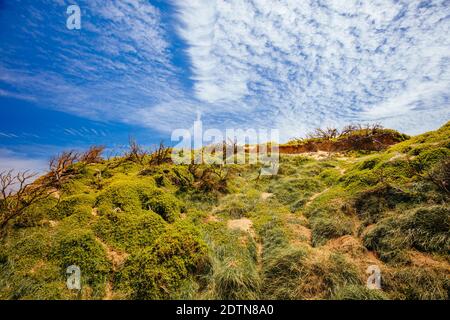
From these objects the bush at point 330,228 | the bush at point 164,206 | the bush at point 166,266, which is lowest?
the bush at point 166,266

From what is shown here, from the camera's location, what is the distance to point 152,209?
7441 millimetres

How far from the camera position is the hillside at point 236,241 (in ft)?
15.3

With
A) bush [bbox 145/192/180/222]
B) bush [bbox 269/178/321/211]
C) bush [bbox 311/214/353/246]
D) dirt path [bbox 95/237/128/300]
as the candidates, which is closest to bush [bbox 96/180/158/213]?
bush [bbox 145/192/180/222]

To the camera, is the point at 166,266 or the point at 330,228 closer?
the point at 166,266

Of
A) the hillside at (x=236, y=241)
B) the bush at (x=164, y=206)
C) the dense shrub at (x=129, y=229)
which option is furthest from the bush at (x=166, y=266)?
the bush at (x=164, y=206)

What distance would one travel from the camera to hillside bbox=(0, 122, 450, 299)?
4.66 m

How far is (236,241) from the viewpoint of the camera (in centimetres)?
677

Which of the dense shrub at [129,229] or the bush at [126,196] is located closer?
the dense shrub at [129,229]

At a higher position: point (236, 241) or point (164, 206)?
point (164, 206)

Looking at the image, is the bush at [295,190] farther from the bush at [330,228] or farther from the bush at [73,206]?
the bush at [73,206]

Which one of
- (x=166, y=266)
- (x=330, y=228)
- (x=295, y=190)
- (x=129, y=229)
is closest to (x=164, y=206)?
(x=129, y=229)

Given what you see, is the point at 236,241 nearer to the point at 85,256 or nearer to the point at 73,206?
the point at 85,256

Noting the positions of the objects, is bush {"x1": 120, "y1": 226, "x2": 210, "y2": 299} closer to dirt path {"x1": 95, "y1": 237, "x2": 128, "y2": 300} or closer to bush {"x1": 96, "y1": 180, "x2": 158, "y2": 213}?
dirt path {"x1": 95, "y1": 237, "x2": 128, "y2": 300}
